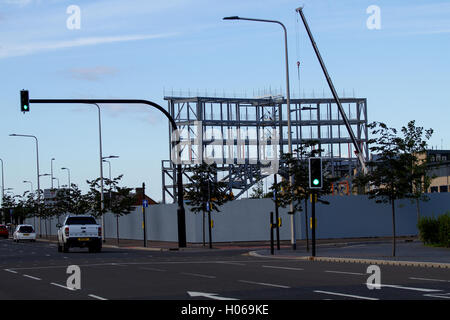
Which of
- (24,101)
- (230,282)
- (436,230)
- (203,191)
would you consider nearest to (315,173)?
(436,230)

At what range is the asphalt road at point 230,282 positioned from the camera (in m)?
16.3

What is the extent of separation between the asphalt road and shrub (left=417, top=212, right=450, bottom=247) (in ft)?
31.9

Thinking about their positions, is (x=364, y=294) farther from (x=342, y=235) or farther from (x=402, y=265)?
(x=342, y=235)

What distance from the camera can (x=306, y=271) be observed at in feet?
77.4

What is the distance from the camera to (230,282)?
65.8 ft

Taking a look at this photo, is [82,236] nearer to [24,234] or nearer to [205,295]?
[205,295]

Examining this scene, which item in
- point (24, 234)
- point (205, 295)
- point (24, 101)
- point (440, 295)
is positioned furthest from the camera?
point (24, 234)

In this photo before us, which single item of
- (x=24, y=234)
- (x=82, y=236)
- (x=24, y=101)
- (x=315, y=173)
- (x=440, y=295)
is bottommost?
(x=24, y=234)

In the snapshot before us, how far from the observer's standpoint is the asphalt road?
643 inches

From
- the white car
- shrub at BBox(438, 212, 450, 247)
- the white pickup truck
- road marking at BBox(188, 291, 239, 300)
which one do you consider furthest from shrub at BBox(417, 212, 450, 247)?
the white car

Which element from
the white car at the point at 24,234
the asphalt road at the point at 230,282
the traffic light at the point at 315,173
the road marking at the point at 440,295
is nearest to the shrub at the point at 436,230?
the traffic light at the point at 315,173

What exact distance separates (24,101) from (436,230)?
62.9 feet

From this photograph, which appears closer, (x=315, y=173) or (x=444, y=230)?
(x=315, y=173)
